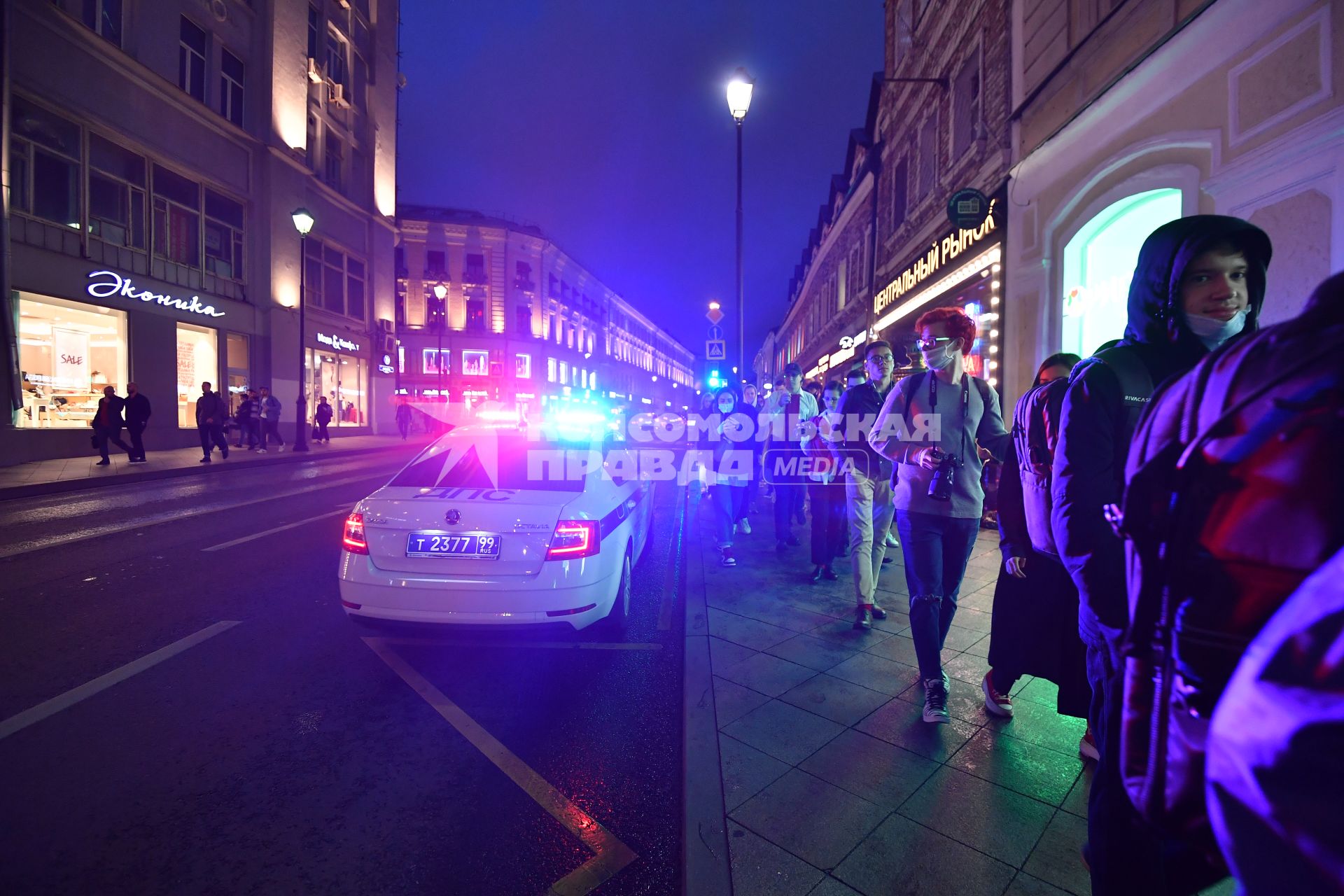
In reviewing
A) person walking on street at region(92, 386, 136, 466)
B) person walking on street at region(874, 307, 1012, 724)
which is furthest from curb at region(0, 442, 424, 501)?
person walking on street at region(874, 307, 1012, 724)

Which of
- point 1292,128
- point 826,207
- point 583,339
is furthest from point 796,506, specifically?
point 583,339

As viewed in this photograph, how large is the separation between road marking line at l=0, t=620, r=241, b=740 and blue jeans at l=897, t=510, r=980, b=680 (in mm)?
4593

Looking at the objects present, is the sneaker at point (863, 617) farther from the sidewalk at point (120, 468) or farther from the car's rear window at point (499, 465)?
the sidewalk at point (120, 468)

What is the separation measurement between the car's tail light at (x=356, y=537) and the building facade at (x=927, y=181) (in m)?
3.72

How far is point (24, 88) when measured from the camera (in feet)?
47.9

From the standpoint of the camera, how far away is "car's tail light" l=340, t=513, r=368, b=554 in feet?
12.8

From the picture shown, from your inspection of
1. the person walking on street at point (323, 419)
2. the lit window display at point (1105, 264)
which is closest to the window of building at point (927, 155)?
the lit window display at point (1105, 264)

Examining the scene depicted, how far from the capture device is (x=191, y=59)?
66.3 ft

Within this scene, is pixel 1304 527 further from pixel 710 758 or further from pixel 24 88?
pixel 24 88

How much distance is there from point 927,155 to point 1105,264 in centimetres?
707

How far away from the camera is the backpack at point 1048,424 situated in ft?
5.77

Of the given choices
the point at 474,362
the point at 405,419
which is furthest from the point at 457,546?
the point at 474,362

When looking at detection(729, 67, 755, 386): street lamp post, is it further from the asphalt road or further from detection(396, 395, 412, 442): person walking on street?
detection(396, 395, 412, 442): person walking on street

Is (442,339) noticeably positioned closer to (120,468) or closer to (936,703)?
(120,468)
